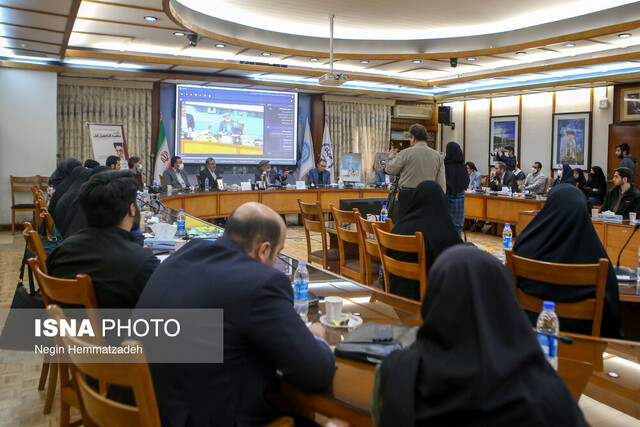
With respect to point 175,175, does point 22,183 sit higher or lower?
lower

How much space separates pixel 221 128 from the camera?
1095 centimetres

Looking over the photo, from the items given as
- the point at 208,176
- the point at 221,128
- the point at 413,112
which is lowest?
the point at 208,176

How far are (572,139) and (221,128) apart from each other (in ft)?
24.3

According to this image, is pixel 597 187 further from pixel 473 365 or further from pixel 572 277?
pixel 473 365

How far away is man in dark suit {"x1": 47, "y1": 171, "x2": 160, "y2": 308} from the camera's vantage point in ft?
6.38

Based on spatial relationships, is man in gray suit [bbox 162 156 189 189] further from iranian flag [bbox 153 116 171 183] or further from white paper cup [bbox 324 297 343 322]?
white paper cup [bbox 324 297 343 322]

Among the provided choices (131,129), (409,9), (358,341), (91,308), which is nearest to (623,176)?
(409,9)

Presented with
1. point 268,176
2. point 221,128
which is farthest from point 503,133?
point 221,128

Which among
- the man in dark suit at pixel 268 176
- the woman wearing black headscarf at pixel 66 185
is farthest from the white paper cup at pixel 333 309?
the man in dark suit at pixel 268 176

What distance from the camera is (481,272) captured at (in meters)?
1.01

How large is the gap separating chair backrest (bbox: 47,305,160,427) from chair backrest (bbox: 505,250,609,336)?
5.75 feet

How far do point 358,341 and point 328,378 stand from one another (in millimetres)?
249

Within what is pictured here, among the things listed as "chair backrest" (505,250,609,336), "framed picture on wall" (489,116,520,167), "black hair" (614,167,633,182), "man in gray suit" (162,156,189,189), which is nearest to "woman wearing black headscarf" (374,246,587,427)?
"chair backrest" (505,250,609,336)

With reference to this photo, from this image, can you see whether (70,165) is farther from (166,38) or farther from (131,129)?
(131,129)
